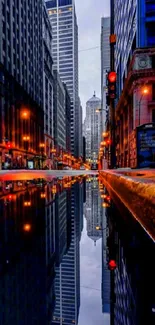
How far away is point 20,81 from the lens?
56406mm

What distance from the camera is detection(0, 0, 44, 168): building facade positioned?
155 ft

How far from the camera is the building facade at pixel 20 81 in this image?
47.1 meters

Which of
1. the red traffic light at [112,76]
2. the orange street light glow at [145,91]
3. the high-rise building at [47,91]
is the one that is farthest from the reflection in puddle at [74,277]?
the high-rise building at [47,91]

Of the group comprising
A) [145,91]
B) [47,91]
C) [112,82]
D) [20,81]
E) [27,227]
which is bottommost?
[27,227]

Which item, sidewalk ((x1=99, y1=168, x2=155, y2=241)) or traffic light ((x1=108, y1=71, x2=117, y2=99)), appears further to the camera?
traffic light ((x1=108, y1=71, x2=117, y2=99))

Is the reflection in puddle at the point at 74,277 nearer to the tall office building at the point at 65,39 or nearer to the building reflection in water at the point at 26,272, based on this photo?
the building reflection in water at the point at 26,272

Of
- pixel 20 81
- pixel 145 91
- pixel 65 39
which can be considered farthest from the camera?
pixel 65 39

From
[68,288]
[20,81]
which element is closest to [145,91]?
[68,288]

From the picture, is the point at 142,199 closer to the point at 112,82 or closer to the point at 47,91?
the point at 112,82

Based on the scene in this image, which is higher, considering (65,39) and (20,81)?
(65,39)

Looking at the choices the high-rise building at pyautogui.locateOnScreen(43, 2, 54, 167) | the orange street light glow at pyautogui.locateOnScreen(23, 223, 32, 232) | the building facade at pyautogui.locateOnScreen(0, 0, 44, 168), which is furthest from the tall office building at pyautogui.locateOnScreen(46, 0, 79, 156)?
the orange street light glow at pyautogui.locateOnScreen(23, 223, 32, 232)

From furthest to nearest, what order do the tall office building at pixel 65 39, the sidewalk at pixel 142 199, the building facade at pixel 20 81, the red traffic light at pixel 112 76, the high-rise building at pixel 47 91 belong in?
1. the tall office building at pixel 65 39
2. the high-rise building at pixel 47 91
3. the building facade at pixel 20 81
4. the red traffic light at pixel 112 76
5. the sidewalk at pixel 142 199

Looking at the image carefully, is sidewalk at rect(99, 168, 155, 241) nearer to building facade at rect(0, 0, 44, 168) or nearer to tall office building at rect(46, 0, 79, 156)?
building facade at rect(0, 0, 44, 168)

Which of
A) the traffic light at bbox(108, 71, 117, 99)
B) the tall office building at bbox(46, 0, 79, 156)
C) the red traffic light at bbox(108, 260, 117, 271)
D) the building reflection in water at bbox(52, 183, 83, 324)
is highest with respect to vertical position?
the tall office building at bbox(46, 0, 79, 156)
